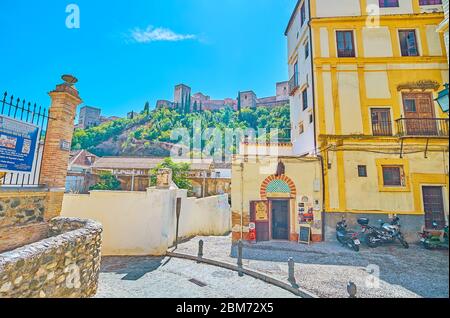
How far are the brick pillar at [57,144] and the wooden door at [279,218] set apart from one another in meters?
7.72

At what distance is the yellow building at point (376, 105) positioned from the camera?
27.1ft

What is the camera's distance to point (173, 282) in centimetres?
515

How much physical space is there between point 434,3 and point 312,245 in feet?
41.3

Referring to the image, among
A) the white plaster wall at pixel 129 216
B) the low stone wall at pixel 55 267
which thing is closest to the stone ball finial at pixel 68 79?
the low stone wall at pixel 55 267

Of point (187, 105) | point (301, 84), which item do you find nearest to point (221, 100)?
point (187, 105)

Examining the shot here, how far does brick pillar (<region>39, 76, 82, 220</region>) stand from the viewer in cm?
517

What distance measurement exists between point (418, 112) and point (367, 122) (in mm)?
2069

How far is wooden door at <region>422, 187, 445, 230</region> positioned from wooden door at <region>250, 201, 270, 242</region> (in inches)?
230

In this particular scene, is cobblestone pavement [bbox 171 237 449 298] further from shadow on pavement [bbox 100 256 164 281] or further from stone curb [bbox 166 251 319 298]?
shadow on pavement [bbox 100 256 164 281]

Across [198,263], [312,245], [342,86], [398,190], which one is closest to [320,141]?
[342,86]

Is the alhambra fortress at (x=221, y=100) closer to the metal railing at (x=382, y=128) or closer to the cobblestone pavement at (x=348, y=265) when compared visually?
the metal railing at (x=382, y=128)

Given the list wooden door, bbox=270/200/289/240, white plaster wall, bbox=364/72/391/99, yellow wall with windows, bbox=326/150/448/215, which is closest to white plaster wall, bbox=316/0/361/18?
white plaster wall, bbox=364/72/391/99

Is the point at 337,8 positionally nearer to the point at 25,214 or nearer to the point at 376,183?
the point at 376,183

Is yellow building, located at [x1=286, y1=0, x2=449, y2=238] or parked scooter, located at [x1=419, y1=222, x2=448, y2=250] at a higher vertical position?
Answer: yellow building, located at [x1=286, y1=0, x2=449, y2=238]
